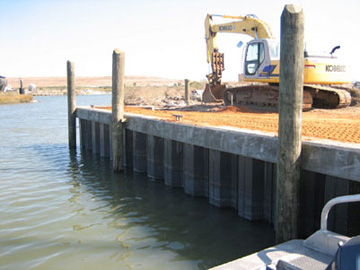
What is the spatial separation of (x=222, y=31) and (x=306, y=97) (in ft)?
25.3

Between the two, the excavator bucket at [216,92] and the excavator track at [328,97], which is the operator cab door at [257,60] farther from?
the excavator bucket at [216,92]

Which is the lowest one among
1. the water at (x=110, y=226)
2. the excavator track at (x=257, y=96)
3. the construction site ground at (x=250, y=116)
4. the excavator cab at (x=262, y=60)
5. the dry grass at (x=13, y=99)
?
the water at (x=110, y=226)

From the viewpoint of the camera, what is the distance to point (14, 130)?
2467cm

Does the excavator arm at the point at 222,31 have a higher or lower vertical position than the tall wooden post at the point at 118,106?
higher

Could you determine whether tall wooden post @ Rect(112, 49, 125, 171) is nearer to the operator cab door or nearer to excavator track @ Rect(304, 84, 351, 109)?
the operator cab door

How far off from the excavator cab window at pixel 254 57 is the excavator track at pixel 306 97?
90cm

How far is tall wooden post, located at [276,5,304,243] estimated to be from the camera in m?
6.07

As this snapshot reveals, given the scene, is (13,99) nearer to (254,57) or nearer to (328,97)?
(254,57)

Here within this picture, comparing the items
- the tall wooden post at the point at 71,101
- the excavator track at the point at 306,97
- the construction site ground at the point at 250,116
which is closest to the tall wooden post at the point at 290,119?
the construction site ground at the point at 250,116

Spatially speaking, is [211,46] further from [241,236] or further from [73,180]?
[241,236]

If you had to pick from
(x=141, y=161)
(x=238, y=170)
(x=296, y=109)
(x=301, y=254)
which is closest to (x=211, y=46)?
(x=141, y=161)

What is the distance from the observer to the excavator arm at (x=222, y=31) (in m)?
19.8

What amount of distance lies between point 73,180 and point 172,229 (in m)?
5.38

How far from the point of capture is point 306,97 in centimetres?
1545
